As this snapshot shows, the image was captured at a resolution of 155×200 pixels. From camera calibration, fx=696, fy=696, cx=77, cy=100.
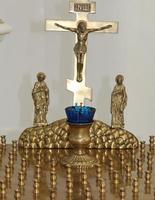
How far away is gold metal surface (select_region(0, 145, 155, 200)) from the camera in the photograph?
1363mm

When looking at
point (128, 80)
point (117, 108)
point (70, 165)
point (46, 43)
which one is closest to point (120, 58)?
point (128, 80)

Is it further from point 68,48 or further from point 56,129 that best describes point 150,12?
point 56,129

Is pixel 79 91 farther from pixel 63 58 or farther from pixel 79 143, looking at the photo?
pixel 63 58

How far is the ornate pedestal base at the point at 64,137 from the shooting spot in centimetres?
178

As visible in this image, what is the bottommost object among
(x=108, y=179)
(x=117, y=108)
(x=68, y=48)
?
(x=108, y=179)

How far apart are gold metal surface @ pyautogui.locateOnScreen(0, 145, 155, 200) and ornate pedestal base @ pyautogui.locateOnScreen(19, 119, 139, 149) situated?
56 millimetres

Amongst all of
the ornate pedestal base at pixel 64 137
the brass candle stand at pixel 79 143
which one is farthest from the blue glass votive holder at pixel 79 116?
the ornate pedestal base at pixel 64 137

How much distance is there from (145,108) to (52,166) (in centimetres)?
101

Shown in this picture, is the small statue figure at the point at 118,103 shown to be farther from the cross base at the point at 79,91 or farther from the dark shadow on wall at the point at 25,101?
the dark shadow on wall at the point at 25,101

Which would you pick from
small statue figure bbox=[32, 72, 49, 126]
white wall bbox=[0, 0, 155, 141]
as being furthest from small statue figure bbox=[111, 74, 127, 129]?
white wall bbox=[0, 0, 155, 141]

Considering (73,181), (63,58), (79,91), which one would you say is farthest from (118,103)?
(63,58)

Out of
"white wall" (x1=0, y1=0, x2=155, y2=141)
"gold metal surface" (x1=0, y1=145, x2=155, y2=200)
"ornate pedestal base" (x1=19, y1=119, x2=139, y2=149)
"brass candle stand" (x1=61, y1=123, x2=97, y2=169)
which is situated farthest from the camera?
"white wall" (x1=0, y1=0, x2=155, y2=141)

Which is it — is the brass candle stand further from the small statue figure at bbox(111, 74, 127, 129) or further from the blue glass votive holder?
the small statue figure at bbox(111, 74, 127, 129)

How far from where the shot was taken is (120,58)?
2.44 m
